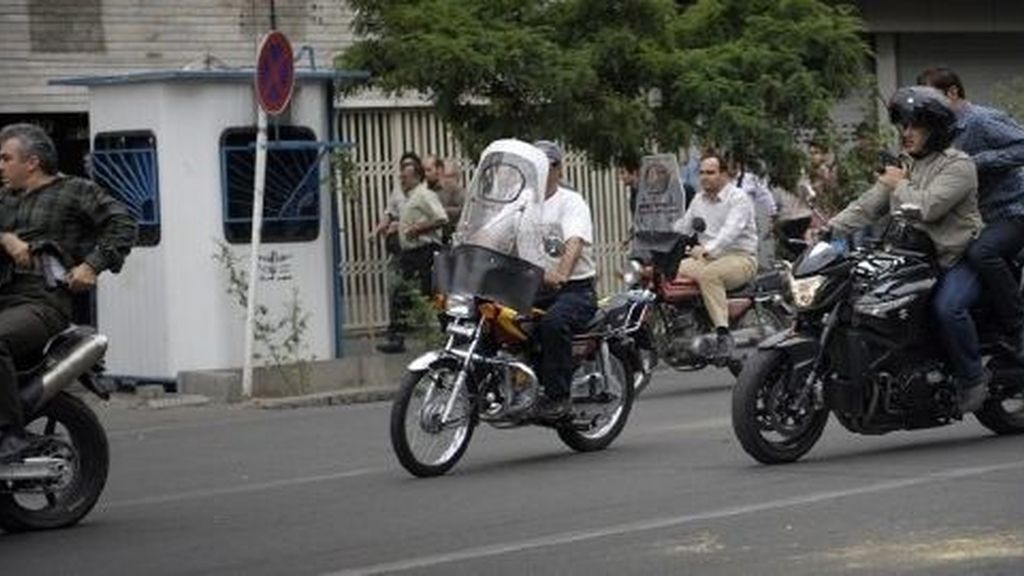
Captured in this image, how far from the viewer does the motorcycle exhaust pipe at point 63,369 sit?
1042cm

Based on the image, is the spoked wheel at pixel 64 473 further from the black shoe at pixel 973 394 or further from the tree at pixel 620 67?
the tree at pixel 620 67

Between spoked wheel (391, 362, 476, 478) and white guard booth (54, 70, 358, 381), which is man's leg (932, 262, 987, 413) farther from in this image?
white guard booth (54, 70, 358, 381)

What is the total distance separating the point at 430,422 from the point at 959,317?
9.29 ft

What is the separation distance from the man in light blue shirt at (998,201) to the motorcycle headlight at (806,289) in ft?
2.96

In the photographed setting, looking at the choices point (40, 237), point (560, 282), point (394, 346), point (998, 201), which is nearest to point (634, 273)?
point (394, 346)

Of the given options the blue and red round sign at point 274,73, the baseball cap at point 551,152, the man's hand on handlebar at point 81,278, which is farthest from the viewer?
the blue and red round sign at point 274,73

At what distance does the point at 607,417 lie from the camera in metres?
13.1

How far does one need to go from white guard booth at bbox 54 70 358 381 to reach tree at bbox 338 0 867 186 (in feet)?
2.78

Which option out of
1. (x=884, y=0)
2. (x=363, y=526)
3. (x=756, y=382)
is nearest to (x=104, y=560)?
(x=363, y=526)

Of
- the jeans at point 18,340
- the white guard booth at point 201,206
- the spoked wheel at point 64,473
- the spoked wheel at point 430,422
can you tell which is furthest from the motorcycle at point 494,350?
the white guard booth at point 201,206

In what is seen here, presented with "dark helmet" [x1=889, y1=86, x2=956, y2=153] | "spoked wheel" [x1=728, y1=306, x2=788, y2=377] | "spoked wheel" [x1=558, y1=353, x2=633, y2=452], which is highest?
"dark helmet" [x1=889, y1=86, x2=956, y2=153]

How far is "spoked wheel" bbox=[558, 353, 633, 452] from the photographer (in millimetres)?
12992

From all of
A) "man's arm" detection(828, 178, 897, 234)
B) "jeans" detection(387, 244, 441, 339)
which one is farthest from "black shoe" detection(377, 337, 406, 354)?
"man's arm" detection(828, 178, 897, 234)

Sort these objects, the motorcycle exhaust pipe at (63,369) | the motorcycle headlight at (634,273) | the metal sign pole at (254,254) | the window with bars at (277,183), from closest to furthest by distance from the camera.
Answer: the motorcycle exhaust pipe at (63,369), the motorcycle headlight at (634,273), the metal sign pole at (254,254), the window with bars at (277,183)
